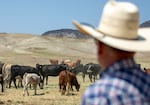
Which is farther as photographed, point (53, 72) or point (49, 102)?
point (53, 72)

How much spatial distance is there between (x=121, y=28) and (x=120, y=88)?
1.56 feet

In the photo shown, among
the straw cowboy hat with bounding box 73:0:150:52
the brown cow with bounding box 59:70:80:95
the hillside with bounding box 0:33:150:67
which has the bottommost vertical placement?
the brown cow with bounding box 59:70:80:95

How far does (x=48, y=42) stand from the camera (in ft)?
370

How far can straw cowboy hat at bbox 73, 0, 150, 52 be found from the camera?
3.45m

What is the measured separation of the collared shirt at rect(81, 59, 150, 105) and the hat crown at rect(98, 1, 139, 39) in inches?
8.7

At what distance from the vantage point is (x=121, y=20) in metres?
3.48

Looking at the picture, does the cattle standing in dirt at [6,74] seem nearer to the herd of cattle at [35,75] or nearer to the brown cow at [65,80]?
the herd of cattle at [35,75]

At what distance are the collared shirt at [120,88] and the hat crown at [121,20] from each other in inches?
8.7

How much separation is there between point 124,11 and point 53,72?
115ft

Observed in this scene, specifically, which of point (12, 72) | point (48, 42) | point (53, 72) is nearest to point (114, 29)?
point (12, 72)

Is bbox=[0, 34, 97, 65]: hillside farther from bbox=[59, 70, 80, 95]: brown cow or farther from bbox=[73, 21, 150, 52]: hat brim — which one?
bbox=[73, 21, 150, 52]: hat brim

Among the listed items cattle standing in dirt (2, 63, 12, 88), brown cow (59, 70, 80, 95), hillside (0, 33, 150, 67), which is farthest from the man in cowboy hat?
hillside (0, 33, 150, 67)

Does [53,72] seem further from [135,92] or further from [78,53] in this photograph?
[78,53]

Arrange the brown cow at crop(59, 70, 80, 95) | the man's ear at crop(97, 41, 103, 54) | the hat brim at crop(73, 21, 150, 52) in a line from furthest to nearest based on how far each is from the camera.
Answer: the brown cow at crop(59, 70, 80, 95) < the man's ear at crop(97, 41, 103, 54) < the hat brim at crop(73, 21, 150, 52)
